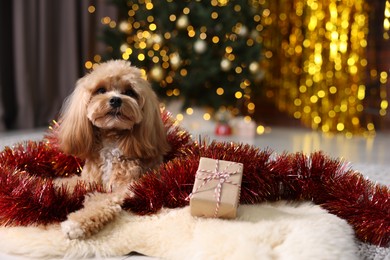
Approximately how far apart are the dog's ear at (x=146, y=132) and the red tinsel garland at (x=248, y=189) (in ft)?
0.28

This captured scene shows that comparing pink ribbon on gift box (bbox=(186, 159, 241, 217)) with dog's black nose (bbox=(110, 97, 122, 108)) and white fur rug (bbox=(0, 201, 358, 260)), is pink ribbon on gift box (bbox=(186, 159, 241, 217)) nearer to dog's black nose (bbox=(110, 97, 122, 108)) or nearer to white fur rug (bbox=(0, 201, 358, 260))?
white fur rug (bbox=(0, 201, 358, 260))

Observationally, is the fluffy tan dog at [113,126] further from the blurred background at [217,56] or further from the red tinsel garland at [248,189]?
the blurred background at [217,56]

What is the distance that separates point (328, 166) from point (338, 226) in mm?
305

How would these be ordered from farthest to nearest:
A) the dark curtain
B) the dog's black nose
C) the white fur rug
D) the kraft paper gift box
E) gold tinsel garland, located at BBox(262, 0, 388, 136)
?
gold tinsel garland, located at BBox(262, 0, 388, 136)
the dark curtain
the dog's black nose
the kraft paper gift box
the white fur rug

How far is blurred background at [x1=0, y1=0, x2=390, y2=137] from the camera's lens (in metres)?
3.82

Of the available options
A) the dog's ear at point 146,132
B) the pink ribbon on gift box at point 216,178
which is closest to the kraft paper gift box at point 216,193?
the pink ribbon on gift box at point 216,178

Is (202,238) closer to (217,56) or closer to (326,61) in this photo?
(217,56)

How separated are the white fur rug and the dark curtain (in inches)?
111

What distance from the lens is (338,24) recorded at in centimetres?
427

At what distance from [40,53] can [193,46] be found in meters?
1.39

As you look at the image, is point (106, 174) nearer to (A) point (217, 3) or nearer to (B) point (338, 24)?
(A) point (217, 3)

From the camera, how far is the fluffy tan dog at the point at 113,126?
1598 millimetres

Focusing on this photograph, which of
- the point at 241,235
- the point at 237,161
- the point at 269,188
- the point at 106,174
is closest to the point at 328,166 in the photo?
the point at 269,188

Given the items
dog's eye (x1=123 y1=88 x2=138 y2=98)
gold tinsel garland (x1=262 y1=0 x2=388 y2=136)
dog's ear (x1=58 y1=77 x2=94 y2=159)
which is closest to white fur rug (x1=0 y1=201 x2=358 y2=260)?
dog's ear (x1=58 y1=77 x2=94 y2=159)
